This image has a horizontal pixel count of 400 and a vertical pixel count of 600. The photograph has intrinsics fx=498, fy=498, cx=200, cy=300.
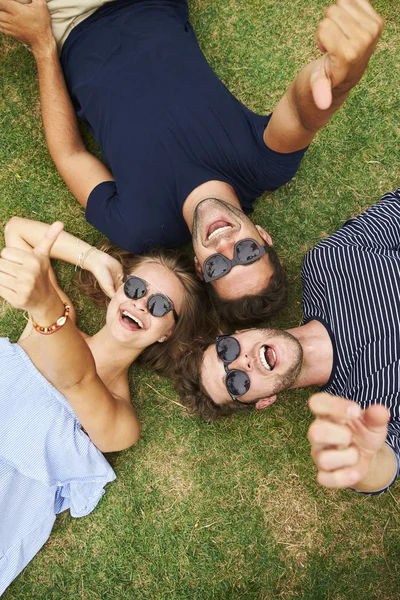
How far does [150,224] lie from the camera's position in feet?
14.4

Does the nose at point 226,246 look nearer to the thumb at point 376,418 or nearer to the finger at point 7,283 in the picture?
the finger at point 7,283

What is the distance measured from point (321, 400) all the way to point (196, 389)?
2027 millimetres

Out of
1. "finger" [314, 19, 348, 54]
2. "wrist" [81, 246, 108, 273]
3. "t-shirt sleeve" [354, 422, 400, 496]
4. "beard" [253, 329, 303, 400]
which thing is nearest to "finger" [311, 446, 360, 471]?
"t-shirt sleeve" [354, 422, 400, 496]

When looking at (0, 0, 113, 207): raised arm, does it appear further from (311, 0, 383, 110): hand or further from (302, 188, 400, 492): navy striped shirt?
(311, 0, 383, 110): hand

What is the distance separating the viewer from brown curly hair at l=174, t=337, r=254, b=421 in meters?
4.23

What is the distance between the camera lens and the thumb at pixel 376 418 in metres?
2.37

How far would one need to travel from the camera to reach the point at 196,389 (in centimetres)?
435

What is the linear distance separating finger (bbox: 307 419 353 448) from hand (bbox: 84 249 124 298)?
255 centimetres

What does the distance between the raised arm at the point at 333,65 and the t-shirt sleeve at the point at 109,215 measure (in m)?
1.61

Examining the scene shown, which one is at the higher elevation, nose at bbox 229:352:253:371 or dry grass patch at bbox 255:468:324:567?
nose at bbox 229:352:253:371

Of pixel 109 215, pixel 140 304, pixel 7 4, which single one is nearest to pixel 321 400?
pixel 140 304

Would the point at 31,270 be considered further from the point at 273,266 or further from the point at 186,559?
the point at 186,559

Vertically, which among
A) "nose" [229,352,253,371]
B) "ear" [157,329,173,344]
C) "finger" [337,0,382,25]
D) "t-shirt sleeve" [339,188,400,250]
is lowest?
"nose" [229,352,253,371]

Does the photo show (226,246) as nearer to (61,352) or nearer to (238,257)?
(238,257)
